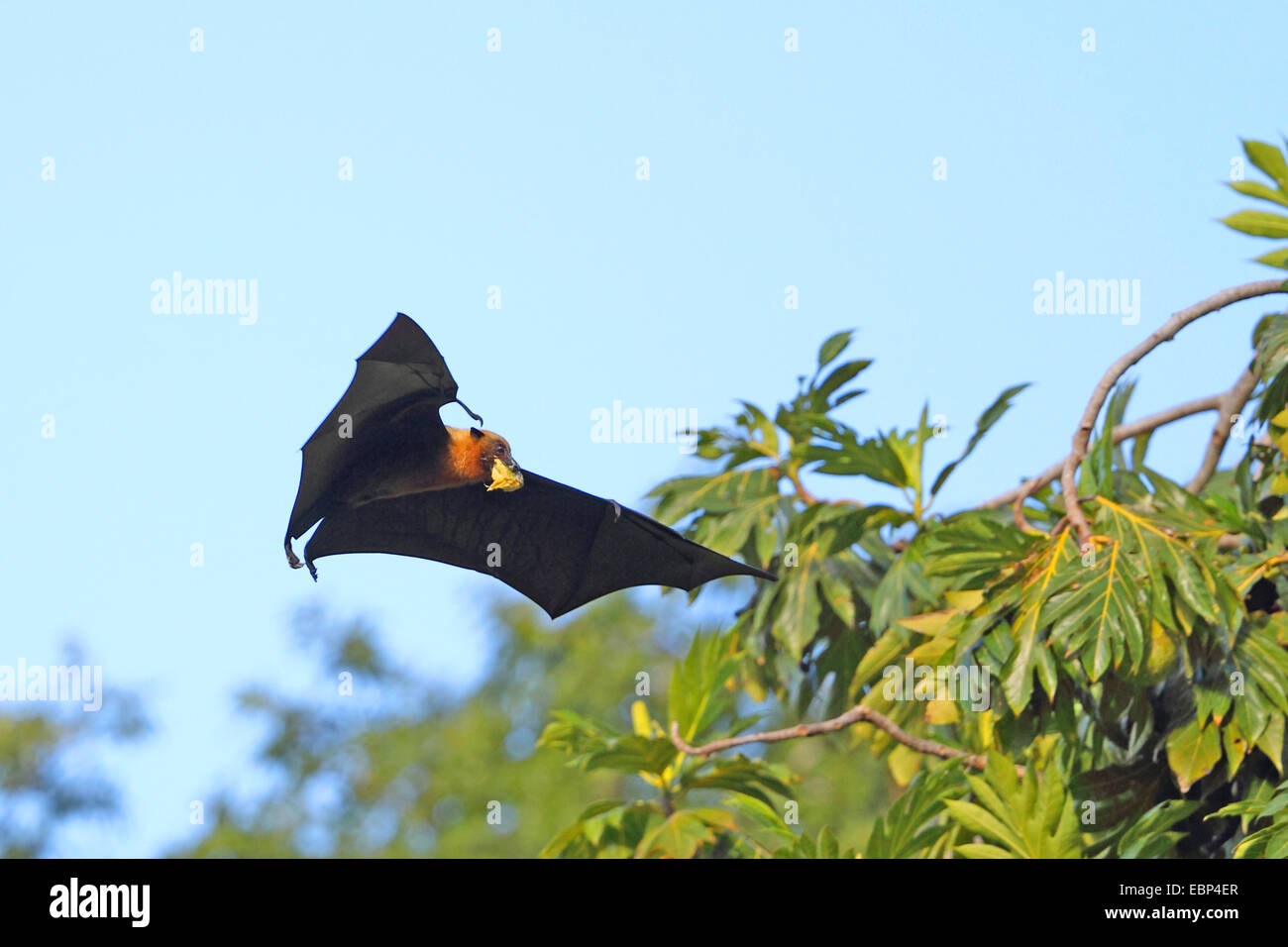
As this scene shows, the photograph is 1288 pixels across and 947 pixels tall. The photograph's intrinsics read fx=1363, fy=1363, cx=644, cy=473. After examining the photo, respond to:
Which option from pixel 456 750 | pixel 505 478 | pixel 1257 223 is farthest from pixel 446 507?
pixel 456 750

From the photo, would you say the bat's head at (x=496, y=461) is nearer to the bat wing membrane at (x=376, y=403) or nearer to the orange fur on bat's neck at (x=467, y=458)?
the orange fur on bat's neck at (x=467, y=458)

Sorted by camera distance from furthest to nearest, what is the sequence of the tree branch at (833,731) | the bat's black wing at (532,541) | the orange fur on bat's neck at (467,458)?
the tree branch at (833,731), the bat's black wing at (532,541), the orange fur on bat's neck at (467,458)

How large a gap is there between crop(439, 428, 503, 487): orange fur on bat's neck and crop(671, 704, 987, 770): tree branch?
3481mm

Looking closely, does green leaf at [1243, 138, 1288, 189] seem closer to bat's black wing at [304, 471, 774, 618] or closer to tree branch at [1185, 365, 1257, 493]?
tree branch at [1185, 365, 1257, 493]

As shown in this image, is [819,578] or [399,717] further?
[399,717]

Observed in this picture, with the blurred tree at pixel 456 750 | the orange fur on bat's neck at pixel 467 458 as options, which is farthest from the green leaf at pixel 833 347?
the blurred tree at pixel 456 750

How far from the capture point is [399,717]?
3856 cm

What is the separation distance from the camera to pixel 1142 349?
231 inches

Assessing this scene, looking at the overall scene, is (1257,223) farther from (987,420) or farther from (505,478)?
(505,478)

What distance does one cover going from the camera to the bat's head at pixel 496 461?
3645mm
